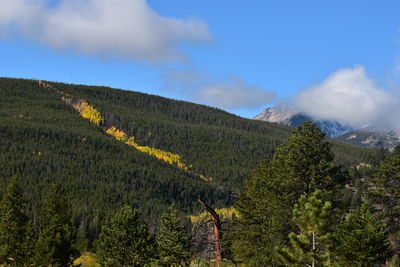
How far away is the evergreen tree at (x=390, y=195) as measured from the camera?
30172 mm

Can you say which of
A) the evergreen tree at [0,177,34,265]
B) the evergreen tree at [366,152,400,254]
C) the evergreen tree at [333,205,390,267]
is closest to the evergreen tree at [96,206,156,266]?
the evergreen tree at [0,177,34,265]

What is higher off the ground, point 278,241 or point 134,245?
point 278,241

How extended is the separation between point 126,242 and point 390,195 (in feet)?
75.9

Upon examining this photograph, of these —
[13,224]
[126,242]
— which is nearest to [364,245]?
[126,242]

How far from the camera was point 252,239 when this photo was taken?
133 feet

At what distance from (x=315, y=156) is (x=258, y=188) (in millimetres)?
11912

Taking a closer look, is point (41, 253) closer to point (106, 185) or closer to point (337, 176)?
point (337, 176)

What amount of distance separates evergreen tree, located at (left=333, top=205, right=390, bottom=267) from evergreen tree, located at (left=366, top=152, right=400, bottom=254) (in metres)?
1.97

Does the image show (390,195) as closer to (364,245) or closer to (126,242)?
(364,245)

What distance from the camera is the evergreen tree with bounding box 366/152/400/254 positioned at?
99.0 feet

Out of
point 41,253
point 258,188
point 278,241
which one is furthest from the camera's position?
point 258,188

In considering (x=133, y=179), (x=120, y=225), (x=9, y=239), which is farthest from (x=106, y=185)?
(x=120, y=225)

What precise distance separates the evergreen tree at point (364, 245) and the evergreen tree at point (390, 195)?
1973mm

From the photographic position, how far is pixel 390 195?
3055 cm
